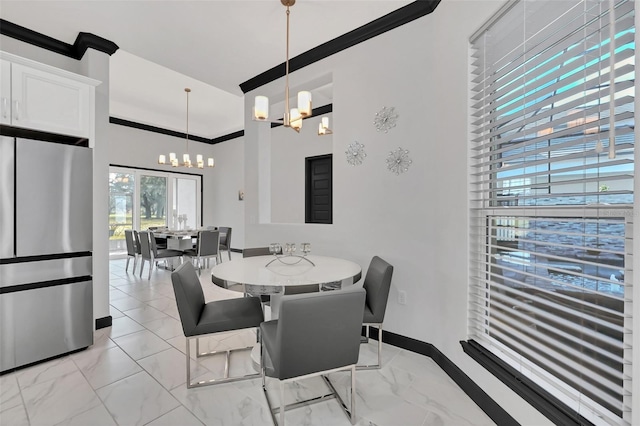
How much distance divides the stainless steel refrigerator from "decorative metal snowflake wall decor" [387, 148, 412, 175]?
2.64m

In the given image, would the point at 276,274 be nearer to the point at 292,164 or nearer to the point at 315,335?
the point at 315,335

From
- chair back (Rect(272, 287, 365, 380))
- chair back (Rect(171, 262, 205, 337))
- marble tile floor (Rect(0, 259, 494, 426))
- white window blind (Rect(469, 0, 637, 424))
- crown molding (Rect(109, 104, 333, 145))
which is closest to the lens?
white window blind (Rect(469, 0, 637, 424))

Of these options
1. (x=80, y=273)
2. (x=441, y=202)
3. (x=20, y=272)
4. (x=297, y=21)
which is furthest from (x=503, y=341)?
(x=20, y=272)

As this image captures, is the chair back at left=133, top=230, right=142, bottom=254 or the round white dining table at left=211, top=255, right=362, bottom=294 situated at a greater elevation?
the round white dining table at left=211, top=255, right=362, bottom=294

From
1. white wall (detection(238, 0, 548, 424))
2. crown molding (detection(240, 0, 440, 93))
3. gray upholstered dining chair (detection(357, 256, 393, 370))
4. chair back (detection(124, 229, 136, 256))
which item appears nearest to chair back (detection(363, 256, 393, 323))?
gray upholstered dining chair (detection(357, 256, 393, 370))

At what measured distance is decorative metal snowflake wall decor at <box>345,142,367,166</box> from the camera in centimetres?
286

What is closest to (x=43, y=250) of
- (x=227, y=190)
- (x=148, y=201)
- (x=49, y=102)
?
(x=49, y=102)

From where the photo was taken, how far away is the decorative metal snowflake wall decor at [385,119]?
2635 mm

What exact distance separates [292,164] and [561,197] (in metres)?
5.27

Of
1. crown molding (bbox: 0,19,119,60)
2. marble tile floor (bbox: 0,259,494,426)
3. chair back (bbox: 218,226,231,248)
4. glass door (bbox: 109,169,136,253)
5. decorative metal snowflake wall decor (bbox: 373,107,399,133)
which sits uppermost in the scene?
crown molding (bbox: 0,19,119,60)

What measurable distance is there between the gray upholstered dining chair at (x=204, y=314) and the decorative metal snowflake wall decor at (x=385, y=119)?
1872 mm

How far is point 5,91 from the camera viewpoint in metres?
2.19

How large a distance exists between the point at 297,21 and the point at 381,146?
4.64ft

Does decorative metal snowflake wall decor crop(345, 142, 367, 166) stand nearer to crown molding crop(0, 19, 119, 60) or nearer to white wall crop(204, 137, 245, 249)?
crown molding crop(0, 19, 119, 60)
